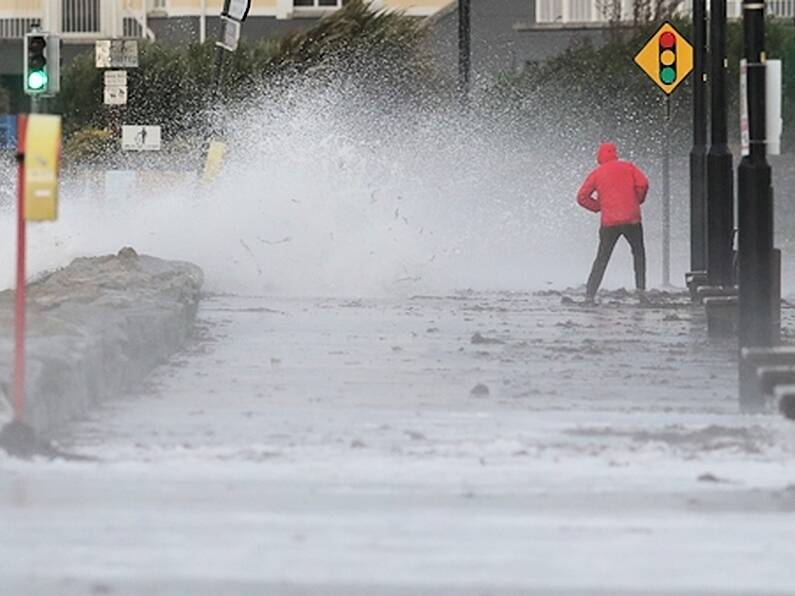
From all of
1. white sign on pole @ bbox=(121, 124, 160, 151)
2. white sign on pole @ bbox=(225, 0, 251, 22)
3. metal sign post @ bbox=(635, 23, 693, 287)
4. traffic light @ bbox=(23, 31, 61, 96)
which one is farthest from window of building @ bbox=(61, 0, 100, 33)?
metal sign post @ bbox=(635, 23, 693, 287)

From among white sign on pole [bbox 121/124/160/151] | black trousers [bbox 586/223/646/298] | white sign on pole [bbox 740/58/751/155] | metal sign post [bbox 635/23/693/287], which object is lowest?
black trousers [bbox 586/223/646/298]

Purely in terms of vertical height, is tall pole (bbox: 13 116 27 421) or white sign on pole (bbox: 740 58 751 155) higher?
white sign on pole (bbox: 740 58 751 155)

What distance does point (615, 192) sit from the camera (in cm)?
2786

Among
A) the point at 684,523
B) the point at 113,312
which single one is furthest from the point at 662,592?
the point at 113,312

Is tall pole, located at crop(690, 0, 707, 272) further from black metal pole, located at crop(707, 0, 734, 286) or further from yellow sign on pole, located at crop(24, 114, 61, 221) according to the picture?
yellow sign on pole, located at crop(24, 114, 61, 221)

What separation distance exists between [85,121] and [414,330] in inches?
1252

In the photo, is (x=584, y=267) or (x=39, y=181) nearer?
(x=39, y=181)

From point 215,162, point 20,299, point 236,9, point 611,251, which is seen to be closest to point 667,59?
point 611,251

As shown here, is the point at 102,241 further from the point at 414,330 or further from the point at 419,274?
the point at 414,330

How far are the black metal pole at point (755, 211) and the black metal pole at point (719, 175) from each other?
663cm

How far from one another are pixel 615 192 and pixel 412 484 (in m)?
17.4

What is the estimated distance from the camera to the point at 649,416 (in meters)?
14.0

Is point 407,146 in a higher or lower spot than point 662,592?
higher

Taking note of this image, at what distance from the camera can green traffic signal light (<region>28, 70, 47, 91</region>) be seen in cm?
3559
